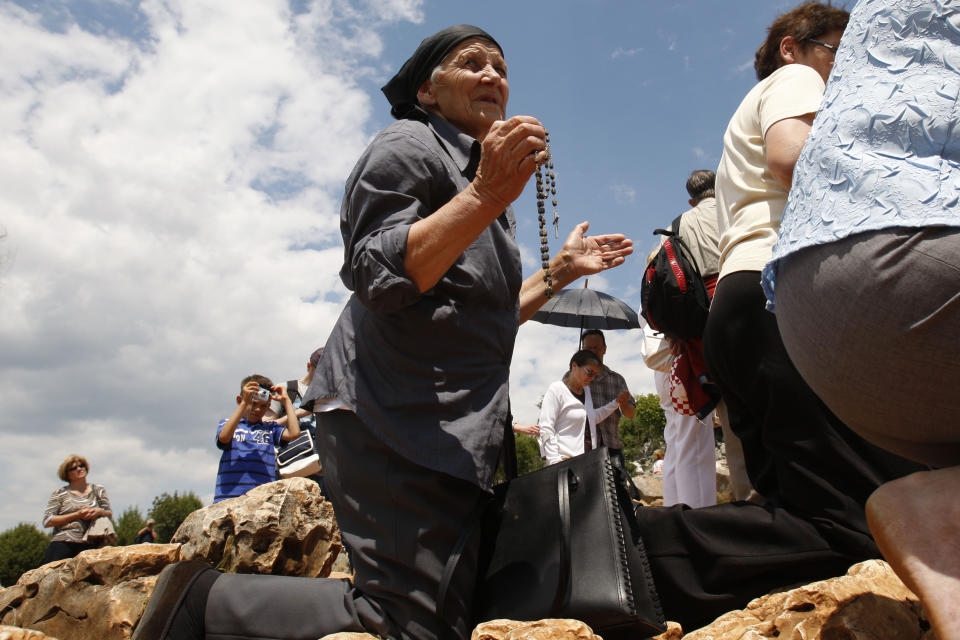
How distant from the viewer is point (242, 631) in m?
2.22

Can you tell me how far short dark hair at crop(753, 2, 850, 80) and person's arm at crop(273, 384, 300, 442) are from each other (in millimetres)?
5419

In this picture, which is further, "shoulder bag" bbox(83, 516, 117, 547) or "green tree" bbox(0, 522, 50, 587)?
"green tree" bbox(0, 522, 50, 587)

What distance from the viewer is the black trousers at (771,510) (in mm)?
2316

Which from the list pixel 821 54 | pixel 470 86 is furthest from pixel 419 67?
pixel 821 54

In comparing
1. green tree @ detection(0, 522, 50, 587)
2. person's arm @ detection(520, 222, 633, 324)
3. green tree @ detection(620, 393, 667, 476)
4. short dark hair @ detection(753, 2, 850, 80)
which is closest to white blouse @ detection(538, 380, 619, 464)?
person's arm @ detection(520, 222, 633, 324)

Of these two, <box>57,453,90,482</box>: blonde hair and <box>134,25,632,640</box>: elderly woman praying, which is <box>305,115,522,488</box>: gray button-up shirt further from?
<box>57,453,90,482</box>: blonde hair

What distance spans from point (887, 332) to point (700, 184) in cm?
353

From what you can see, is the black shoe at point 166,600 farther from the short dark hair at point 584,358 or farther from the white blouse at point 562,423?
the short dark hair at point 584,358

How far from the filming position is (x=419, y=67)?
2.72 m

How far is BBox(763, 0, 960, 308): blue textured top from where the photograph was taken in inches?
50.9

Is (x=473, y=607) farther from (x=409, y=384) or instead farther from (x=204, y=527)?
(x=204, y=527)

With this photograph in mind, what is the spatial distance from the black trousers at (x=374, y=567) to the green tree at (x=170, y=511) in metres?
17.0

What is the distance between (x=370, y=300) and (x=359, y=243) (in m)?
0.19

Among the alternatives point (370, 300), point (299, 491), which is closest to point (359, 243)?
point (370, 300)
